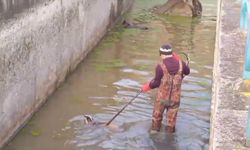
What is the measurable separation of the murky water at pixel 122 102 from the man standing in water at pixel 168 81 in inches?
22.4

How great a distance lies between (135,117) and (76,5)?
3467mm

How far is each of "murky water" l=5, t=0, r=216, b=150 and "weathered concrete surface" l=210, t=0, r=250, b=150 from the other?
4.33 ft

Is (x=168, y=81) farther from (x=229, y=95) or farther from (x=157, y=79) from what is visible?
(x=229, y=95)

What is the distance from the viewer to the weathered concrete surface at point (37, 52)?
25.8ft

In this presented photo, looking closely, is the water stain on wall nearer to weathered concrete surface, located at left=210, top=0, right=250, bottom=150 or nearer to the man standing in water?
the man standing in water

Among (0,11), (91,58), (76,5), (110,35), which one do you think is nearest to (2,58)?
(0,11)

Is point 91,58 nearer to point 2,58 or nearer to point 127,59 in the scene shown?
point 127,59

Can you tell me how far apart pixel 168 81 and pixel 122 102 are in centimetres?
234

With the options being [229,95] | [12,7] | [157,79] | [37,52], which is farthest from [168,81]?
[12,7]

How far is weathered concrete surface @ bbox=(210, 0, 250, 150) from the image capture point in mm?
5785

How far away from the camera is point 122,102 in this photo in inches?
403

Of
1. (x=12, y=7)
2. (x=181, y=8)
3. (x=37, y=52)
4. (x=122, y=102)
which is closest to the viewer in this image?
(x=12, y=7)

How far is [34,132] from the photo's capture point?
864 centimetres

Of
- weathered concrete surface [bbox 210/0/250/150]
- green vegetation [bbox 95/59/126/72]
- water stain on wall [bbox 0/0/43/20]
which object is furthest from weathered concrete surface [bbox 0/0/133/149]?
weathered concrete surface [bbox 210/0/250/150]
